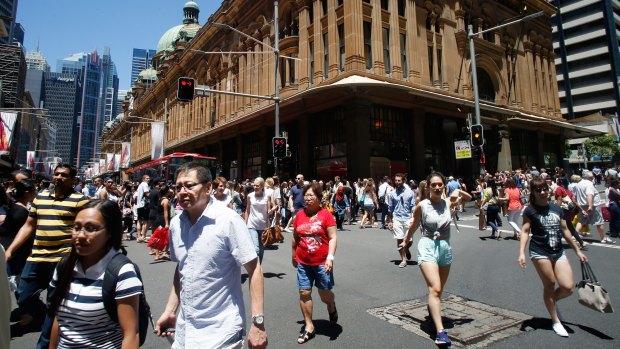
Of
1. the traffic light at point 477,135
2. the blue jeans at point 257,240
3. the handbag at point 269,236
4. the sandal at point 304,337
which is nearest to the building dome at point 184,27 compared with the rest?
the traffic light at point 477,135

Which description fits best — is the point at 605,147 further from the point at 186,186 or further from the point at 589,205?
the point at 186,186

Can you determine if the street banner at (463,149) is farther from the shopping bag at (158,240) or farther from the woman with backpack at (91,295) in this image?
the woman with backpack at (91,295)

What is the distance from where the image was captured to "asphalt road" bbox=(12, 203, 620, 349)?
13.5ft

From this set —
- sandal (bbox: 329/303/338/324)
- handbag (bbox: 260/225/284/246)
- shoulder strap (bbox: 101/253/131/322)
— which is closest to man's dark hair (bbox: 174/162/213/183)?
shoulder strap (bbox: 101/253/131/322)

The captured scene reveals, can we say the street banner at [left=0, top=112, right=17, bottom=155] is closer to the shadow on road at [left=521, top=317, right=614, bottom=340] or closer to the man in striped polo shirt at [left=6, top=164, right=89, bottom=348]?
the man in striped polo shirt at [left=6, top=164, right=89, bottom=348]

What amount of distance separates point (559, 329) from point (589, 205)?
285 inches

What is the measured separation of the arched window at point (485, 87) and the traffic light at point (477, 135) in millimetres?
14964

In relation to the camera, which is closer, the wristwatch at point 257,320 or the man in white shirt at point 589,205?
the wristwatch at point 257,320

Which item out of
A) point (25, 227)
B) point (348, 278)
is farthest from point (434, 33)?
point (25, 227)

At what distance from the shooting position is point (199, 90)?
15.0 meters

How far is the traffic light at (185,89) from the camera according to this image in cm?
1410

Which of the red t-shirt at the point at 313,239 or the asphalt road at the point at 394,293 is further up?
the red t-shirt at the point at 313,239

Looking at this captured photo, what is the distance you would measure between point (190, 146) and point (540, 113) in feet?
122

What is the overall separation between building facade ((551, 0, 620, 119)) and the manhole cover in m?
79.1
